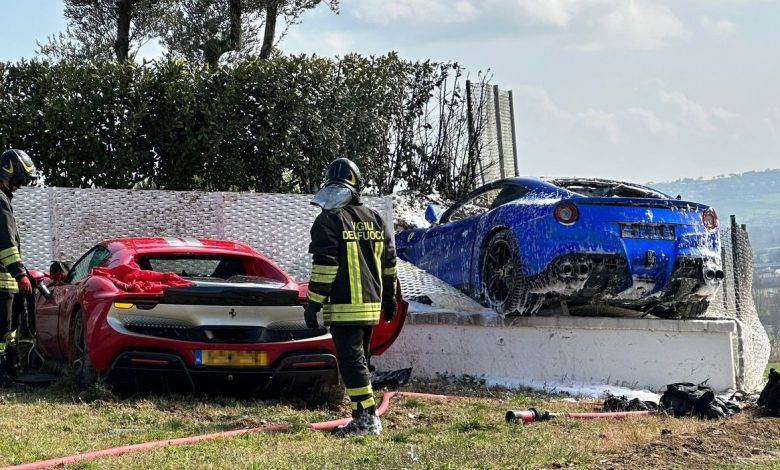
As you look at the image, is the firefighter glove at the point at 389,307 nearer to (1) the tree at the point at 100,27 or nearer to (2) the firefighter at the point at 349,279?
(2) the firefighter at the point at 349,279

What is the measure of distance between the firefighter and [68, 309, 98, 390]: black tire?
1.96 metres

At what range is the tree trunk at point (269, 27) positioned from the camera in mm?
17984

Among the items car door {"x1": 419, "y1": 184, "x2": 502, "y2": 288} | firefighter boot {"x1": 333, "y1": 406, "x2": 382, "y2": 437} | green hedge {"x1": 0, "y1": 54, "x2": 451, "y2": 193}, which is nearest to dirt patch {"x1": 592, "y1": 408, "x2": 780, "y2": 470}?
firefighter boot {"x1": 333, "y1": 406, "x2": 382, "y2": 437}

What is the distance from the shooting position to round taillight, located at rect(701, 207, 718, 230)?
32.9 ft

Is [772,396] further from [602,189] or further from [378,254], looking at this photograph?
[378,254]

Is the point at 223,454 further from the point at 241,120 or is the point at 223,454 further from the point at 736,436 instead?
the point at 241,120

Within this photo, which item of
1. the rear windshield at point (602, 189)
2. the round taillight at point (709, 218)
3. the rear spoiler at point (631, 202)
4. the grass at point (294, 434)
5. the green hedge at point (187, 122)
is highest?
the green hedge at point (187, 122)

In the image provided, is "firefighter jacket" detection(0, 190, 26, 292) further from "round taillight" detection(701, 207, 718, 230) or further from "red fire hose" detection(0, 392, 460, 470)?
"round taillight" detection(701, 207, 718, 230)

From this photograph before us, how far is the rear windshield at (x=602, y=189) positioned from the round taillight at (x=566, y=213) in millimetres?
→ 1053

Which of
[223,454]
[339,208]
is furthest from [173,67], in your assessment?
[223,454]

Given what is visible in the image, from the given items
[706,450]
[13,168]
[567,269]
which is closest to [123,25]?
[13,168]

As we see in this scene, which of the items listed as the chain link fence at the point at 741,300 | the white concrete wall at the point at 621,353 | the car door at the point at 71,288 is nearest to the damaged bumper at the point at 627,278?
the white concrete wall at the point at 621,353

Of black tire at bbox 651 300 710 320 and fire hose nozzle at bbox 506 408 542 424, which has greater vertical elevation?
black tire at bbox 651 300 710 320

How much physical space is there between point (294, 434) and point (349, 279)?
106 centimetres
